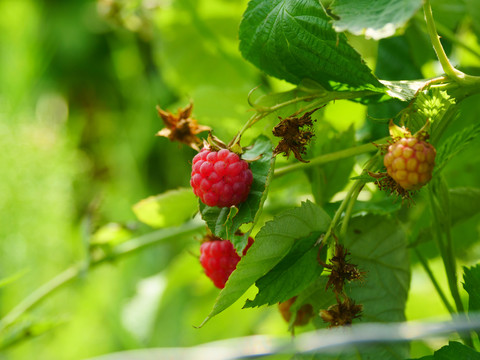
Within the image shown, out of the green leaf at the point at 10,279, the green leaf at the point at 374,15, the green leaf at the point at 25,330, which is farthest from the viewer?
the green leaf at the point at 25,330

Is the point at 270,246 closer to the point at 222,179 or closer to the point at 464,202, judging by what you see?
the point at 222,179

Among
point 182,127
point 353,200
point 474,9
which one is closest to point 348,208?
point 353,200

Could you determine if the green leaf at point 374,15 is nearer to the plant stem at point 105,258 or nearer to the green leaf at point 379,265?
the green leaf at point 379,265

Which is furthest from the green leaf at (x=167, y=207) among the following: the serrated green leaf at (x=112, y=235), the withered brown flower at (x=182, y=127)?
the serrated green leaf at (x=112, y=235)

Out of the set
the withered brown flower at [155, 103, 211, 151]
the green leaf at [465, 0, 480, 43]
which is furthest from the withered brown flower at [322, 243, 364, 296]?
the green leaf at [465, 0, 480, 43]

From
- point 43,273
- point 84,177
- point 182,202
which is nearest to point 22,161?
point 43,273

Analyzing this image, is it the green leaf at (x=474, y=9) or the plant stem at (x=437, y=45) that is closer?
the plant stem at (x=437, y=45)

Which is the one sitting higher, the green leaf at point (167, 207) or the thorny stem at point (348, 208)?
the thorny stem at point (348, 208)
